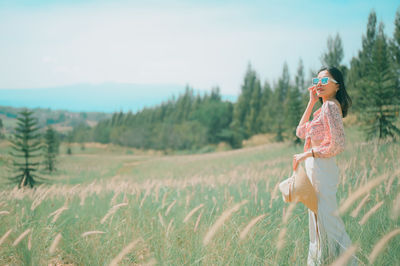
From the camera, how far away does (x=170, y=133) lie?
59938mm

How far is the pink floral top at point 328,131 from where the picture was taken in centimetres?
206

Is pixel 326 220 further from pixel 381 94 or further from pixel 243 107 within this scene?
pixel 243 107

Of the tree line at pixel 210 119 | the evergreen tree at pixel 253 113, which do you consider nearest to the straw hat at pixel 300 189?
the tree line at pixel 210 119

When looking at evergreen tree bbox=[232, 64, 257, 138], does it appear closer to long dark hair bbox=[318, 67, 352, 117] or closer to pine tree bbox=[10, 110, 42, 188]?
pine tree bbox=[10, 110, 42, 188]

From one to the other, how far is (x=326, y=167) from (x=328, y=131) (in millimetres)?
294

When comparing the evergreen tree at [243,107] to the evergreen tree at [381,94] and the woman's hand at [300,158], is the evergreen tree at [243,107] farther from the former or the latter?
the woman's hand at [300,158]

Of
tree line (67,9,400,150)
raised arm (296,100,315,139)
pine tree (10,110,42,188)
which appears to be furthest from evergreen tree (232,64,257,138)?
raised arm (296,100,315,139)

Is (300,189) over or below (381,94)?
below

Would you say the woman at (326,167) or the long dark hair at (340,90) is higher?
the long dark hair at (340,90)

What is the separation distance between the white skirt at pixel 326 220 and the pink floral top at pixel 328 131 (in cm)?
10

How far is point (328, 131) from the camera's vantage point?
216 cm

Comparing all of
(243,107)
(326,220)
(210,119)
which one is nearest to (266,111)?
(243,107)

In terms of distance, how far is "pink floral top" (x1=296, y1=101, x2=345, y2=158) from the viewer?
206 cm

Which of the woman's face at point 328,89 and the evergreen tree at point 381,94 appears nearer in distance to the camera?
the woman's face at point 328,89
